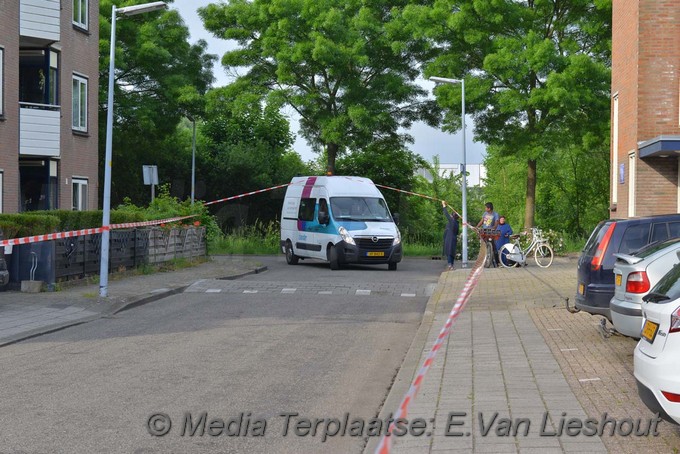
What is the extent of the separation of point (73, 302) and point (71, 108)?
1358 centimetres

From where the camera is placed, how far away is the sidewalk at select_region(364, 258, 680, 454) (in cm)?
664

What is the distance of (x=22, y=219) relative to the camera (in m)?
17.8

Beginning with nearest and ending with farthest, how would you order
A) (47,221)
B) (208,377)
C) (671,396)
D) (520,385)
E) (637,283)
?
1. (671,396)
2. (520,385)
3. (208,377)
4. (637,283)
5. (47,221)

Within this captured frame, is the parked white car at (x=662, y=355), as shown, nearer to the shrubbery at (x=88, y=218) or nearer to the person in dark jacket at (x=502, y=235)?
the shrubbery at (x=88, y=218)

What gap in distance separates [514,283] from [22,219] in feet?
32.4

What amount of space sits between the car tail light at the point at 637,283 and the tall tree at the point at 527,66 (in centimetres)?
2485

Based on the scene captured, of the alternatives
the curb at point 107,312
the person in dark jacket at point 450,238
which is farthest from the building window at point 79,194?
the person in dark jacket at point 450,238

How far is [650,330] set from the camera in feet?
22.3

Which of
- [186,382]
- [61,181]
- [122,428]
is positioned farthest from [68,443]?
[61,181]

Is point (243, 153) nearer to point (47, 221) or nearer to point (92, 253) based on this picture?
point (92, 253)

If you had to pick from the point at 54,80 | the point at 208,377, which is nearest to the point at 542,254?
the point at 54,80

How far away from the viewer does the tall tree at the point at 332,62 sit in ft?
133

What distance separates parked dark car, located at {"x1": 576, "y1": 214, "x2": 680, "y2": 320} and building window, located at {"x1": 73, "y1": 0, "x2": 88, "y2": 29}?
19996mm

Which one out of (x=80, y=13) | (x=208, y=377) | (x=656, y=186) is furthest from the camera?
(x=80, y=13)
